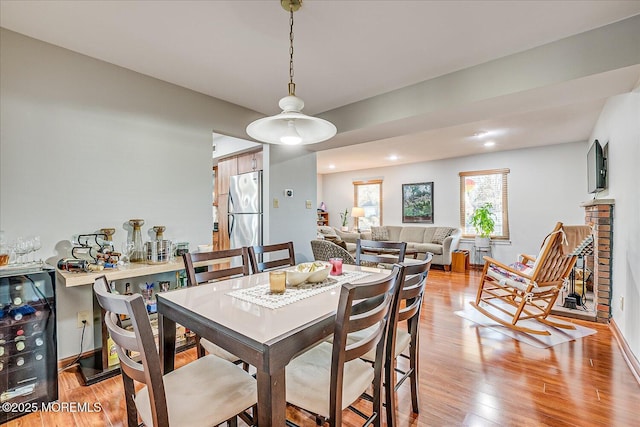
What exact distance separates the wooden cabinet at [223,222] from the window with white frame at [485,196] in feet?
16.4

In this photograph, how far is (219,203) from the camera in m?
5.04

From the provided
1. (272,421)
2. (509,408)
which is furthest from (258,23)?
(509,408)

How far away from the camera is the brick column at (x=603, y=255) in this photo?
9.90 feet

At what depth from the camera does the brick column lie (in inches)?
119

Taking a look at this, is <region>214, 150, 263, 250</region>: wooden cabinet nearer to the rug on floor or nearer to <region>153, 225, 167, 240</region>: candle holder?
<region>153, 225, 167, 240</region>: candle holder

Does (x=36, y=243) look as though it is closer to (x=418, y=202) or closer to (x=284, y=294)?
(x=284, y=294)

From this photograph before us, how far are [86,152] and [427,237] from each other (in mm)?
6253

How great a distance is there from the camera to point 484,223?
19.9ft

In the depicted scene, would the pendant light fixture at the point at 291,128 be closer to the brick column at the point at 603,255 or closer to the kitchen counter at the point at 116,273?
the kitchen counter at the point at 116,273

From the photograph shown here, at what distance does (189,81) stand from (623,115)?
3.96 meters

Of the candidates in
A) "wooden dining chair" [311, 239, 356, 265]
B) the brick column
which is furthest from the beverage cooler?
the brick column

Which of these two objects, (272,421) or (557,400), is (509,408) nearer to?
(557,400)

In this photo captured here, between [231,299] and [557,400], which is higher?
[231,299]

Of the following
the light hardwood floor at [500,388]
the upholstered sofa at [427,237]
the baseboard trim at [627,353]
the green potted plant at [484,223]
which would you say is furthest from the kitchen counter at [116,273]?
the green potted plant at [484,223]
